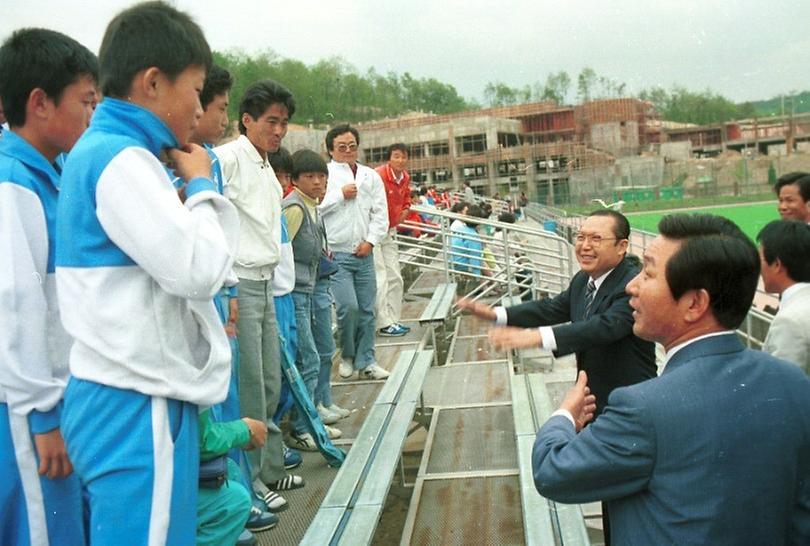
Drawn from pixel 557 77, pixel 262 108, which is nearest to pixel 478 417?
pixel 262 108

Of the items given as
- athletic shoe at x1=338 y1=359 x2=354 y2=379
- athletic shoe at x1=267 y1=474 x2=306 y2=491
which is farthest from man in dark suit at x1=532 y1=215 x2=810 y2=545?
athletic shoe at x1=338 y1=359 x2=354 y2=379

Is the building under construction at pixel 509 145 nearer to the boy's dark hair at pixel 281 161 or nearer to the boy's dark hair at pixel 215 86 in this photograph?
the boy's dark hair at pixel 281 161

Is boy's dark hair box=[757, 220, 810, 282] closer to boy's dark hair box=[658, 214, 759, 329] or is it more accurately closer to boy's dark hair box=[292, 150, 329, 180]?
boy's dark hair box=[658, 214, 759, 329]

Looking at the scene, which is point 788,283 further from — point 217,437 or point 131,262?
point 131,262

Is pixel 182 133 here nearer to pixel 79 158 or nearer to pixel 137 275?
pixel 79 158

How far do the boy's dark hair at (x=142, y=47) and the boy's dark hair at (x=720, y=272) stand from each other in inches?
44.1

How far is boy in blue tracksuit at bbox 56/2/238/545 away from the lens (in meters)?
1.38

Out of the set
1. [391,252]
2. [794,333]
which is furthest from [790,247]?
[391,252]

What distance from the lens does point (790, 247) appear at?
2740mm

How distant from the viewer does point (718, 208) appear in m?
21.6

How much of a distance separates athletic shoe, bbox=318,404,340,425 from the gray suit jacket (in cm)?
265

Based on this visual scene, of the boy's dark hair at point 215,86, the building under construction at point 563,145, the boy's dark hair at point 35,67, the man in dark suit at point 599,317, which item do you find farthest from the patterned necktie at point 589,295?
the building under construction at point 563,145

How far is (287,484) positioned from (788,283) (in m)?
2.34

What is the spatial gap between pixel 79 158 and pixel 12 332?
0.44 metres
